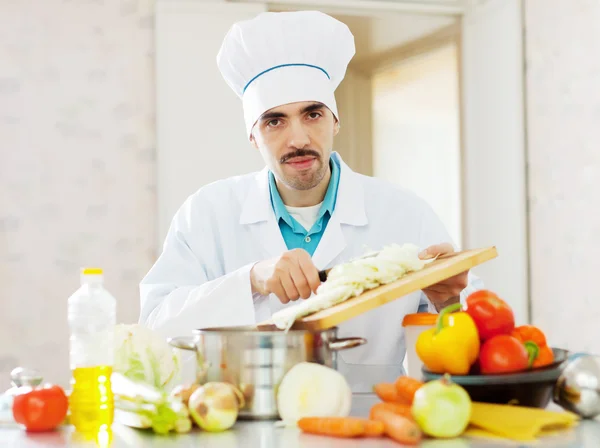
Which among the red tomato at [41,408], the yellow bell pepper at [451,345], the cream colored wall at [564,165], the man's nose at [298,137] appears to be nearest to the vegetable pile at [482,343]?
the yellow bell pepper at [451,345]

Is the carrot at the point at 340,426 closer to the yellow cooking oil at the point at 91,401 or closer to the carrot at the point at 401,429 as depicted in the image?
the carrot at the point at 401,429

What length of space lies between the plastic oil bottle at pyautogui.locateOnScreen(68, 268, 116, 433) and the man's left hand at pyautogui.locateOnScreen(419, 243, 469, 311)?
0.69 meters

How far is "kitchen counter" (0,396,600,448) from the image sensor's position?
3.73 ft

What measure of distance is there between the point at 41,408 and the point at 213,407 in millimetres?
285

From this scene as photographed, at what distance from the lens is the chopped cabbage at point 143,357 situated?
1.46 metres

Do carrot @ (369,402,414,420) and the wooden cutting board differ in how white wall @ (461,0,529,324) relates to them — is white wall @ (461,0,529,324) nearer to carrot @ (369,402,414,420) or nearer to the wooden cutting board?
the wooden cutting board

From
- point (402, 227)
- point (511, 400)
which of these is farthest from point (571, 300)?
point (511, 400)

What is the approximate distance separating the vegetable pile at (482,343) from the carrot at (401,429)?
0.48 feet

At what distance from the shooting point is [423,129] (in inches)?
219

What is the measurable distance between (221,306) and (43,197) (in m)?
2.71

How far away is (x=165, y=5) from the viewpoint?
14.2 feet

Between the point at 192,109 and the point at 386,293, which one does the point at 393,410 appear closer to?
the point at 386,293

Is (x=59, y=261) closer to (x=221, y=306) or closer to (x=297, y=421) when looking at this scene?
(x=221, y=306)

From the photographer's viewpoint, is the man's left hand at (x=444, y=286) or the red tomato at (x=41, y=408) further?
the man's left hand at (x=444, y=286)
